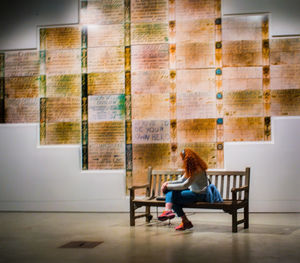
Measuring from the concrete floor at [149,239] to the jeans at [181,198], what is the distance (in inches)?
13.3

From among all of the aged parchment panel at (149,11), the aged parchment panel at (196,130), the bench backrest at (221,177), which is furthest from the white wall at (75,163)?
the aged parchment panel at (149,11)

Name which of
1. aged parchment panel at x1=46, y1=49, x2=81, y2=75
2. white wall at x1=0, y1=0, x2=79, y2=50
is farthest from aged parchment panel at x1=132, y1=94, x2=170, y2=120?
white wall at x1=0, y1=0, x2=79, y2=50

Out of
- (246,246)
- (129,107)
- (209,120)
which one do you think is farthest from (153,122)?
(246,246)

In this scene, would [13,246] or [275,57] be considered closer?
[13,246]

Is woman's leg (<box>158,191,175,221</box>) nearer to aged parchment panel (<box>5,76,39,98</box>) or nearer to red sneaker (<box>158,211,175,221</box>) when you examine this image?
red sneaker (<box>158,211,175,221</box>)

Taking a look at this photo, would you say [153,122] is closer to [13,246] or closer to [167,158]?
[167,158]

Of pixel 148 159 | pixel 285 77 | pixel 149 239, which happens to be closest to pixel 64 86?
pixel 148 159

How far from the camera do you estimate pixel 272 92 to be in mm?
6777

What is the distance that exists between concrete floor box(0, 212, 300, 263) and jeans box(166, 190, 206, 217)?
0.34 meters

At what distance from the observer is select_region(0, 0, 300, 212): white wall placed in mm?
6676

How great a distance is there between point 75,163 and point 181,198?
8.64 ft

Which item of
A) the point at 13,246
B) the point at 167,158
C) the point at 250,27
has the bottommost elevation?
the point at 13,246

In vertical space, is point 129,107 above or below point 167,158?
above

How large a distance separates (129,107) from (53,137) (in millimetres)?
1495
